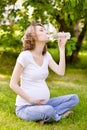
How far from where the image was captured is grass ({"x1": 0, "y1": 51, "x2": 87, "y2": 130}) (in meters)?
A: 4.68

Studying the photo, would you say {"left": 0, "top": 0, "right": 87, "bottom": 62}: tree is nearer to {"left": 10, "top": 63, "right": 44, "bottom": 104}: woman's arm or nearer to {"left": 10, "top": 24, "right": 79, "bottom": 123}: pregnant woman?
{"left": 10, "top": 24, "right": 79, "bottom": 123}: pregnant woman

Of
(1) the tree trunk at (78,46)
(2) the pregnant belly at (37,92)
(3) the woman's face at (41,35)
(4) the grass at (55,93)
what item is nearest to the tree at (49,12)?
(4) the grass at (55,93)

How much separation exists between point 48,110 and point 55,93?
84.9 inches

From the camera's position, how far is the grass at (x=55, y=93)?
15.3ft

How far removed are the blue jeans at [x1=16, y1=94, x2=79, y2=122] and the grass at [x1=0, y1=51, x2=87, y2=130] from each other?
0.07 m

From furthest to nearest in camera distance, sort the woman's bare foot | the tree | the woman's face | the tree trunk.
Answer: the tree trunk
the tree
the woman's bare foot
the woman's face

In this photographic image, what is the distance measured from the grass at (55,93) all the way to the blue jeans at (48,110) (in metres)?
0.07

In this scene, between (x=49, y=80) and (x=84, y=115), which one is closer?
(x=84, y=115)

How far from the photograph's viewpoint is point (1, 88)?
7.12m

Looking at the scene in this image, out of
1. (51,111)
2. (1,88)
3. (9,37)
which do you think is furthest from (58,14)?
(51,111)

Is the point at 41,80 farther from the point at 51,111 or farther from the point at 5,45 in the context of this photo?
the point at 5,45

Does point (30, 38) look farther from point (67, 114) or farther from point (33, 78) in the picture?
point (67, 114)

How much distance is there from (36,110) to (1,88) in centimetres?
254

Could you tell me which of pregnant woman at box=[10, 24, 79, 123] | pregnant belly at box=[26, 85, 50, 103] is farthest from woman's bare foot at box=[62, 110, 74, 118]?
pregnant belly at box=[26, 85, 50, 103]
